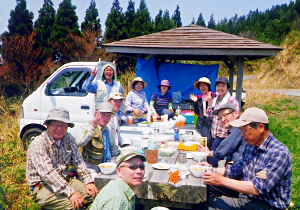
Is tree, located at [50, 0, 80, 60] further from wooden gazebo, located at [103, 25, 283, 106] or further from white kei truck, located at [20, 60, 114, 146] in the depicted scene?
white kei truck, located at [20, 60, 114, 146]

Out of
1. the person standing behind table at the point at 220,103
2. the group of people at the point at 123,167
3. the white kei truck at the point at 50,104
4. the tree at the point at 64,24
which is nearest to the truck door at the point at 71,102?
the white kei truck at the point at 50,104

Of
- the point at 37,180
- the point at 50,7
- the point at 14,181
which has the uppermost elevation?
the point at 50,7

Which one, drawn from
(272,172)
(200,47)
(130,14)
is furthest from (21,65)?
(272,172)

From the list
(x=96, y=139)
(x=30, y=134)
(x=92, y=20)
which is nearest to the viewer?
(x=96, y=139)

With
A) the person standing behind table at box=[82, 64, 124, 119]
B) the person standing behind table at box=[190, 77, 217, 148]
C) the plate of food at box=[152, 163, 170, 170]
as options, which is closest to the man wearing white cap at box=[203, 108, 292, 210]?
the plate of food at box=[152, 163, 170, 170]

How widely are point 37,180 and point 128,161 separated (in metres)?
1.41

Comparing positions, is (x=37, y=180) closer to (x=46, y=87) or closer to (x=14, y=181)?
(x=14, y=181)

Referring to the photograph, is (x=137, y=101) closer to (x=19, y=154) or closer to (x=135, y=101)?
(x=135, y=101)

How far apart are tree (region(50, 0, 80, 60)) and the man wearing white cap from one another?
14.6 meters

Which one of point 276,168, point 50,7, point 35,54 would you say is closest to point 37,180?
point 276,168

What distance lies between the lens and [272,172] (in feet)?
7.21

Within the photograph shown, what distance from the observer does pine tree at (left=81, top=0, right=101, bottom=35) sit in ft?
58.4

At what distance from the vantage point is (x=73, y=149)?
302 centimetres

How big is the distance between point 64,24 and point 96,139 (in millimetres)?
15179
